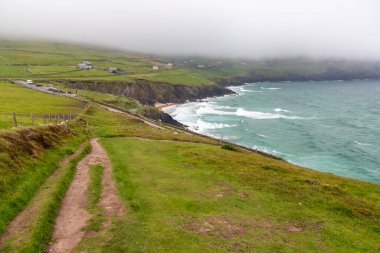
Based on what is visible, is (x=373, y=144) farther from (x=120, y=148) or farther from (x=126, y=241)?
(x=126, y=241)

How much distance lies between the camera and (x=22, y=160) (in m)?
32.5

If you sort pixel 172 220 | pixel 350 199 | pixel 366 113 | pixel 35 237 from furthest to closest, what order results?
1. pixel 366 113
2. pixel 350 199
3. pixel 172 220
4. pixel 35 237

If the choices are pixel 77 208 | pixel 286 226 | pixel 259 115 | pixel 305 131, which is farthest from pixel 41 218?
pixel 259 115

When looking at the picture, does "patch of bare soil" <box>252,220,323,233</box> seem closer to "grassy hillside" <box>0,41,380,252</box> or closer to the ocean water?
"grassy hillside" <box>0,41,380,252</box>

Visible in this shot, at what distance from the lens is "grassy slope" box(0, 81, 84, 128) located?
90700mm

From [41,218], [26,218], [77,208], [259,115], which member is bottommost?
[259,115]

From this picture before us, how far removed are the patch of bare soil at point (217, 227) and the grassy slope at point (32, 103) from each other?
218 ft

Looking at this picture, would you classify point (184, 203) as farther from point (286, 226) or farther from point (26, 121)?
point (26, 121)

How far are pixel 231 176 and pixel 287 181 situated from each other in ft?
19.8

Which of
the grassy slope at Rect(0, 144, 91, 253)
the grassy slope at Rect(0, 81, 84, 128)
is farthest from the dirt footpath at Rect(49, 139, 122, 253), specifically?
the grassy slope at Rect(0, 81, 84, 128)

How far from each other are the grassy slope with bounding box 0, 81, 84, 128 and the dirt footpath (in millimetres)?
52746

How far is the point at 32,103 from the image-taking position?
4063 inches

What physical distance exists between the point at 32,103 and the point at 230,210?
89.9 m

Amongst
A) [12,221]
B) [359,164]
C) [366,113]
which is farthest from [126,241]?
[366,113]
